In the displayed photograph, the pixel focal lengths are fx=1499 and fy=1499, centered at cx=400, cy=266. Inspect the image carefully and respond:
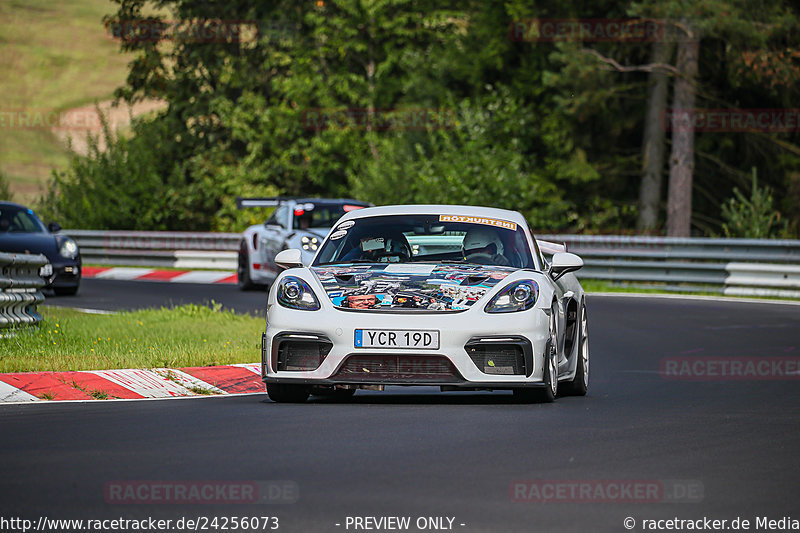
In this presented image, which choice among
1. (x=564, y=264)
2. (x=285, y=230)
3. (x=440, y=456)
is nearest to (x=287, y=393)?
(x=564, y=264)

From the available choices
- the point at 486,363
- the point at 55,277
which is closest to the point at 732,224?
the point at 55,277

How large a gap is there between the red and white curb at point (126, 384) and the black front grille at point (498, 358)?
2538mm

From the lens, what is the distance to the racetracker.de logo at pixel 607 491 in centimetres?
652

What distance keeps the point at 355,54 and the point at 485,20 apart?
22.7ft

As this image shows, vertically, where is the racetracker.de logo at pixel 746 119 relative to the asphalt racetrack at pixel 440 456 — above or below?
below

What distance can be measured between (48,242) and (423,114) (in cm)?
2051

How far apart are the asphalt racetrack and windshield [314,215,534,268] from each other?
100 centimetres

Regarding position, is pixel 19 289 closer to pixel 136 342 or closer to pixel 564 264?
pixel 136 342

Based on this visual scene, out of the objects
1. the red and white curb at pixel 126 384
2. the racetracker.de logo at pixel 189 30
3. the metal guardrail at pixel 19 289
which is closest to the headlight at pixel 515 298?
the red and white curb at pixel 126 384

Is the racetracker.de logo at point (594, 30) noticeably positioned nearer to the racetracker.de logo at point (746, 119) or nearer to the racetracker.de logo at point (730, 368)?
the racetracker.de logo at point (746, 119)

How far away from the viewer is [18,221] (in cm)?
2367

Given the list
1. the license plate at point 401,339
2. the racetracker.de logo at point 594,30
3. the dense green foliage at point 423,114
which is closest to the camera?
the license plate at point 401,339

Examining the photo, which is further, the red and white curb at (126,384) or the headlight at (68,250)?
the headlight at (68,250)

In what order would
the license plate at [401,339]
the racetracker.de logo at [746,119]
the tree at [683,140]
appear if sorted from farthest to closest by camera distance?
1. the racetracker.de logo at [746,119]
2. the tree at [683,140]
3. the license plate at [401,339]
